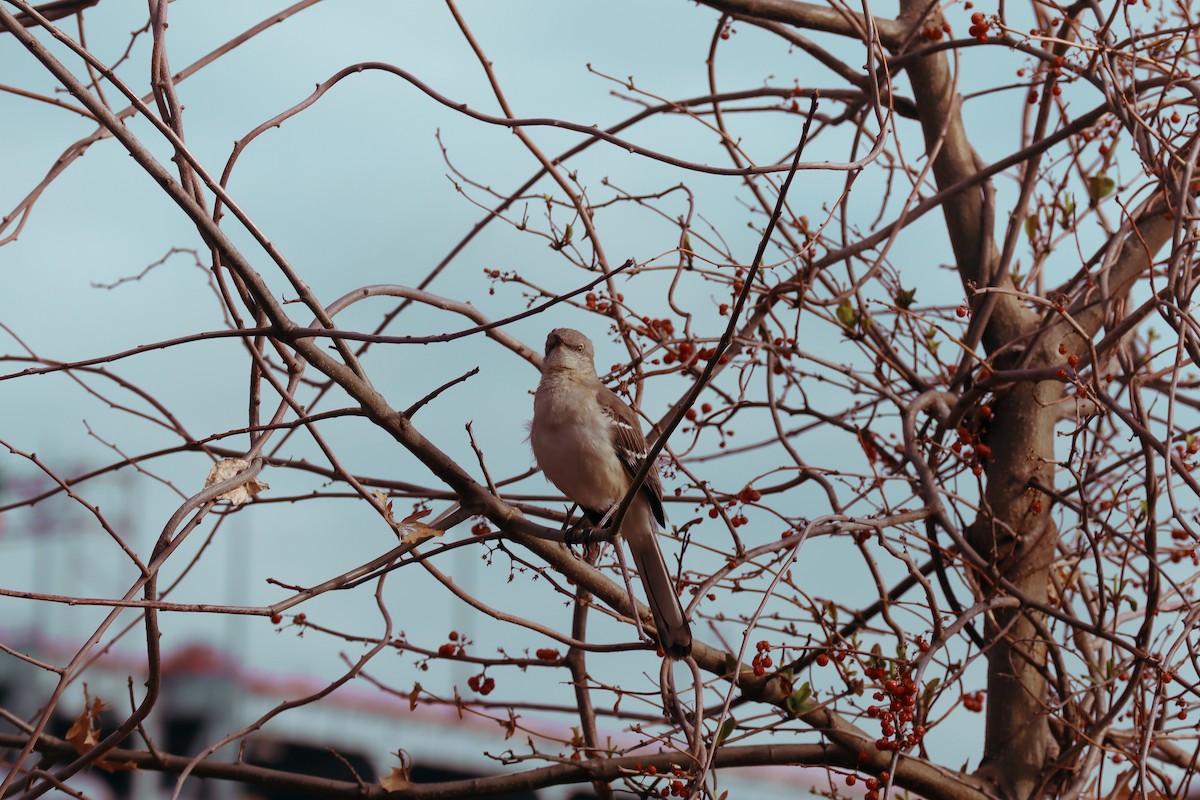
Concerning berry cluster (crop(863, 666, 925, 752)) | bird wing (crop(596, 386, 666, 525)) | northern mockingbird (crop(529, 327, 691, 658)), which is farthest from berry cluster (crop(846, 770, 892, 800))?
bird wing (crop(596, 386, 666, 525))

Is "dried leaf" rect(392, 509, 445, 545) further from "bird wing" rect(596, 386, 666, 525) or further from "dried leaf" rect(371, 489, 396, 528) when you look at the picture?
"bird wing" rect(596, 386, 666, 525)

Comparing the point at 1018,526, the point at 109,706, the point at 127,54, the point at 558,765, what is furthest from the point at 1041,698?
the point at 127,54

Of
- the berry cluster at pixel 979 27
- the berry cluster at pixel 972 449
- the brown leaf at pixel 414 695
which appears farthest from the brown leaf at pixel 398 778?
the berry cluster at pixel 979 27

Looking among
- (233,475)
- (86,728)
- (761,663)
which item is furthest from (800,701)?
(86,728)

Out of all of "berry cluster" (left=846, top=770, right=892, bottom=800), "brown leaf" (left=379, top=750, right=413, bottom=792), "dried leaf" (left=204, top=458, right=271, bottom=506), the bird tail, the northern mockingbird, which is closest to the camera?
"dried leaf" (left=204, top=458, right=271, bottom=506)

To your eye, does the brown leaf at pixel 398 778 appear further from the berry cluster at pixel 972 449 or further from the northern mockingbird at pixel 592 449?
the berry cluster at pixel 972 449

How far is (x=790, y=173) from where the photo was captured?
1994mm

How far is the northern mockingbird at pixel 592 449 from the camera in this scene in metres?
3.98

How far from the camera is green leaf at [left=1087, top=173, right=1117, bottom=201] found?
4.14m

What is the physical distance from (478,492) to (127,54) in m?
1.67

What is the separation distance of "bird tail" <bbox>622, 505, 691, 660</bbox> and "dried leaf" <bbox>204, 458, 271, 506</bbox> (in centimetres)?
112

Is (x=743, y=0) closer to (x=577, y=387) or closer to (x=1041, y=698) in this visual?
(x=577, y=387)

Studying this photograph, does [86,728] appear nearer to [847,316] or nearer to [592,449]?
[592,449]

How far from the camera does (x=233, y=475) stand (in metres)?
2.59
